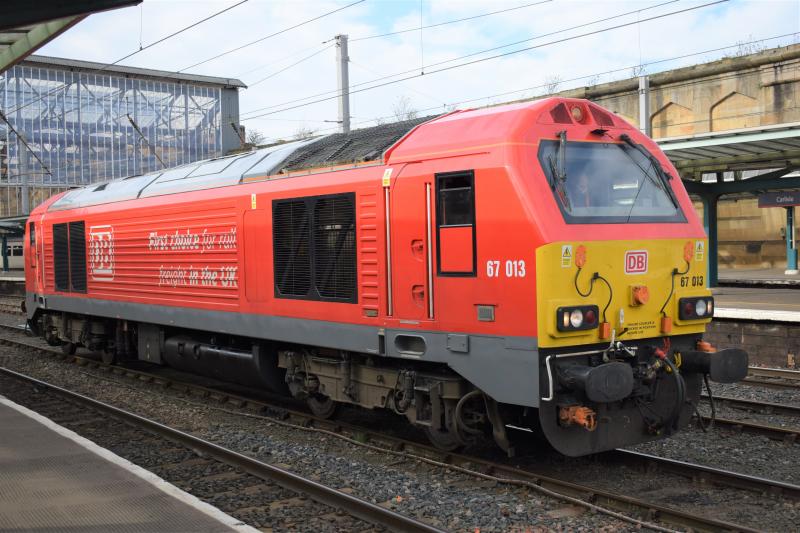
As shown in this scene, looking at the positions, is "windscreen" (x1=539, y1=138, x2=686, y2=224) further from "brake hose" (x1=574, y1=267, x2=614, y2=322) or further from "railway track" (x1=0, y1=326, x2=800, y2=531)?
"railway track" (x1=0, y1=326, x2=800, y2=531)

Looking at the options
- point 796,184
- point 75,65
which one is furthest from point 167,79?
point 796,184

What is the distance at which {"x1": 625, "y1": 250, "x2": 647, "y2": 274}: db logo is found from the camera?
698cm

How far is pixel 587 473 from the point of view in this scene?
7445 mm

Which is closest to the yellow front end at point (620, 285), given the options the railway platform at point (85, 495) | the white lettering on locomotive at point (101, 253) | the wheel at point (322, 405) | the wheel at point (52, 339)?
the railway platform at point (85, 495)

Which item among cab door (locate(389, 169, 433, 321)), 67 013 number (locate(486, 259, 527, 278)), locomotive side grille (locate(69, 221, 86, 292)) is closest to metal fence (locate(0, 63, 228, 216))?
Result: locomotive side grille (locate(69, 221, 86, 292))

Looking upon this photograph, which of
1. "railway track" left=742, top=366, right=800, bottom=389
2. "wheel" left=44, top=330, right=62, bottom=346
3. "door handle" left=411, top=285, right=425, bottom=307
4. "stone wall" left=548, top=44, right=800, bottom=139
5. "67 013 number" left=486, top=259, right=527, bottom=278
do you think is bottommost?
"railway track" left=742, top=366, right=800, bottom=389

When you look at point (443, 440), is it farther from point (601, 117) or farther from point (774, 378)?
point (774, 378)

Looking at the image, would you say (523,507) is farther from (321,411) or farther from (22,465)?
(22,465)

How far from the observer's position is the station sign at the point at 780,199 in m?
25.9

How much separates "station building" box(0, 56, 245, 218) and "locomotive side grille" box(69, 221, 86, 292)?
39564 millimetres

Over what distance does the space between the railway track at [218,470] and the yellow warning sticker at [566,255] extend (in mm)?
2313

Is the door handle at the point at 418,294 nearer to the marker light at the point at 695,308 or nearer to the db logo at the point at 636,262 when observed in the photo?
the db logo at the point at 636,262

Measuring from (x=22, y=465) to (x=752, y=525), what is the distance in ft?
20.1

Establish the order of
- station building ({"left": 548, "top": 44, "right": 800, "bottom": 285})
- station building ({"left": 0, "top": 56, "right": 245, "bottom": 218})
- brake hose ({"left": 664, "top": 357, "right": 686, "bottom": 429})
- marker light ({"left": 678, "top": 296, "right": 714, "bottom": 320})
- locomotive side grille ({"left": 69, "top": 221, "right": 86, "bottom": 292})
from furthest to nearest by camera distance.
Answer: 1. station building ({"left": 0, "top": 56, "right": 245, "bottom": 218})
2. station building ({"left": 548, "top": 44, "right": 800, "bottom": 285})
3. locomotive side grille ({"left": 69, "top": 221, "right": 86, "bottom": 292})
4. marker light ({"left": 678, "top": 296, "right": 714, "bottom": 320})
5. brake hose ({"left": 664, "top": 357, "right": 686, "bottom": 429})
